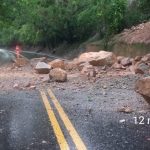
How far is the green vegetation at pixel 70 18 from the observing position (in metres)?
32.2

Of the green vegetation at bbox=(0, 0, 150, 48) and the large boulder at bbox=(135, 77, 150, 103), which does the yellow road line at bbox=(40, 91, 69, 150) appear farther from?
the green vegetation at bbox=(0, 0, 150, 48)

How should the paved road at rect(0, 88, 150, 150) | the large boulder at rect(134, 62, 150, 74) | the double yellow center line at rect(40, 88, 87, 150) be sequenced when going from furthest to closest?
the large boulder at rect(134, 62, 150, 74) < the paved road at rect(0, 88, 150, 150) < the double yellow center line at rect(40, 88, 87, 150)

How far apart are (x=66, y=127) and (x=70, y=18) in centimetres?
3539

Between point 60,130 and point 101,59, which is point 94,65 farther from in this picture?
point 60,130

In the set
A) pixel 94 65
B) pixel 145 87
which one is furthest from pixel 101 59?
pixel 145 87

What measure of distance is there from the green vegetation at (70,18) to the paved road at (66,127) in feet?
44.9

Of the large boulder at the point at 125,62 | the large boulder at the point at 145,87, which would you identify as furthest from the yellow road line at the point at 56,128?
the large boulder at the point at 125,62

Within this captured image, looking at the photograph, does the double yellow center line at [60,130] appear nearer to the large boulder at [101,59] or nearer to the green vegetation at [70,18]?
the large boulder at [101,59]

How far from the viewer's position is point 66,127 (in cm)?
885

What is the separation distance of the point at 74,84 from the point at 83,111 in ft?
21.2

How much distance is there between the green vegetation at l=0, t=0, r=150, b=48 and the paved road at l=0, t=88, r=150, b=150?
13690 millimetres

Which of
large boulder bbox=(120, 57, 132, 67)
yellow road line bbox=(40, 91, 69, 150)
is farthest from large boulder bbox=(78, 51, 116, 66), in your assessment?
yellow road line bbox=(40, 91, 69, 150)

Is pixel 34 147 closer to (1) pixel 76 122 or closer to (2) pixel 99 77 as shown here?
(1) pixel 76 122

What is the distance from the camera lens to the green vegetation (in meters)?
32.2
